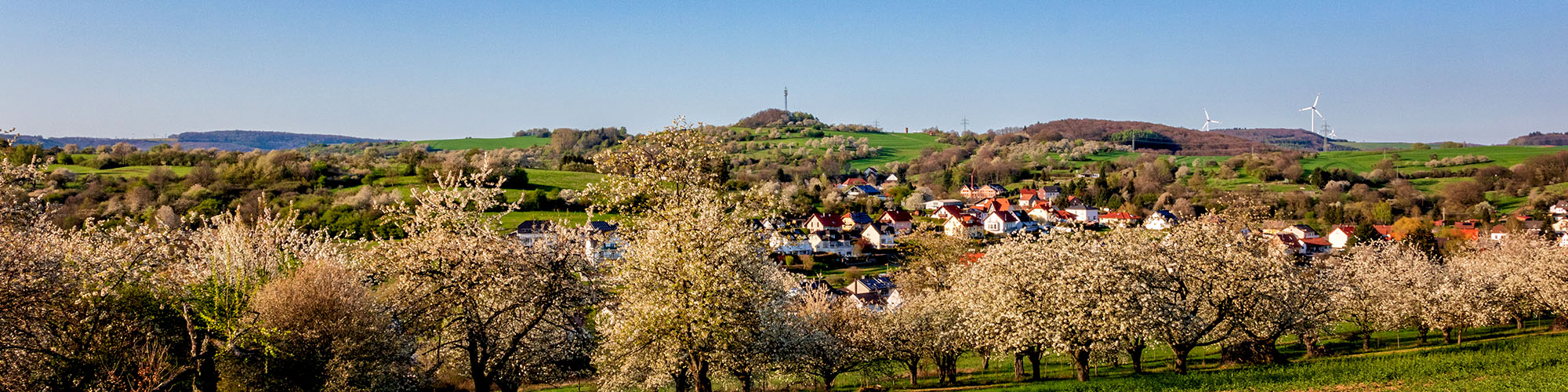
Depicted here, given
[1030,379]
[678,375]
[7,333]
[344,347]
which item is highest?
[7,333]

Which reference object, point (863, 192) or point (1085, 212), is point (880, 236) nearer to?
point (1085, 212)

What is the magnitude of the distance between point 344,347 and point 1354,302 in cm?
4989

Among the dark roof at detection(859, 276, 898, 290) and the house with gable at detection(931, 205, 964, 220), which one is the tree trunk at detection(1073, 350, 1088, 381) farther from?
the house with gable at detection(931, 205, 964, 220)

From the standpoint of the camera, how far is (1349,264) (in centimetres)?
5541

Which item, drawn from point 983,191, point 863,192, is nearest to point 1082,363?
point 863,192

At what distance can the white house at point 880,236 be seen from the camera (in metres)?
118

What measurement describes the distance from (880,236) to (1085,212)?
50229 mm

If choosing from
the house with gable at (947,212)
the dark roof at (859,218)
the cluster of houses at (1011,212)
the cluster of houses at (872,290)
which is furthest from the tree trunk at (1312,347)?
the house with gable at (947,212)

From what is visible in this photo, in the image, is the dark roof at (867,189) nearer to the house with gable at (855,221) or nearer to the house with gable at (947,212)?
the house with gable at (947,212)

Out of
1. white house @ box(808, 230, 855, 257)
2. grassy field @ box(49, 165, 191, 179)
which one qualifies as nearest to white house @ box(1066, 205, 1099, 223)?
white house @ box(808, 230, 855, 257)

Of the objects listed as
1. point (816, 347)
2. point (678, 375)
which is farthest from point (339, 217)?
point (678, 375)

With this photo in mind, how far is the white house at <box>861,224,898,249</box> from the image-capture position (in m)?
118

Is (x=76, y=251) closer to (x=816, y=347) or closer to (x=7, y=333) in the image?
(x=7, y=333)

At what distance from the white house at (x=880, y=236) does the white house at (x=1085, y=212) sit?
4434 centimetres
